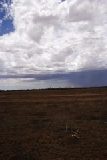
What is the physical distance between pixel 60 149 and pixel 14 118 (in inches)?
581

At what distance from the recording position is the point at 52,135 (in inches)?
943

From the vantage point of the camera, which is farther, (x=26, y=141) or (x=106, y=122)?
(x=106, y=122)

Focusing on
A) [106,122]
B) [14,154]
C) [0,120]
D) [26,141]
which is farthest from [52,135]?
[0,120]

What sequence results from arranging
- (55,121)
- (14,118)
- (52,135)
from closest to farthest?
(52,135), (55,121), (14,118)

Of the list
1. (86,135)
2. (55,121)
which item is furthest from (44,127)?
(86,135)

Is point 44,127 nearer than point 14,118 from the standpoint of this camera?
Yes

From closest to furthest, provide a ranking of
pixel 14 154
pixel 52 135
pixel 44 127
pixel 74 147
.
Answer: pixel 14 154 → pixel 74 147 → pixel 52 135 → pixel 44 127

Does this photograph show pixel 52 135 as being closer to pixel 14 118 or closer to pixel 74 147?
pixel 74 147

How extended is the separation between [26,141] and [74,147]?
3.64 meters

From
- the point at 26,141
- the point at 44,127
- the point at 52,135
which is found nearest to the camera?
the point at 26,141

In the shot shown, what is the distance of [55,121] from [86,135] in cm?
722

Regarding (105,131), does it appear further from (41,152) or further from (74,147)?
(41,152)

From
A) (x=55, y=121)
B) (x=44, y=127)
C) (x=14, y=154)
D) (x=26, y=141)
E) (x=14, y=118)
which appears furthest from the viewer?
(x=14, y=118)

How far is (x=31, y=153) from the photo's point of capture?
19.2m
